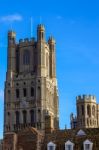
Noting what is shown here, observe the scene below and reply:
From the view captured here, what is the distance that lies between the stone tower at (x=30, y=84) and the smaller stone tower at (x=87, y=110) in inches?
259

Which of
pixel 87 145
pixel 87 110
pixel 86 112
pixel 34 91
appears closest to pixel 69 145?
pixel 87 145

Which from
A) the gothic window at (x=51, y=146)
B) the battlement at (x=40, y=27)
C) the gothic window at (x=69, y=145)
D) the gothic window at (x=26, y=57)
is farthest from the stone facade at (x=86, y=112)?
the gothic window at (x=69, y=145)

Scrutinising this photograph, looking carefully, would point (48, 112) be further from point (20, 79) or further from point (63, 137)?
point (63, 137)

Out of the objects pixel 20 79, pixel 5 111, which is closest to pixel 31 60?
pixel 20 79

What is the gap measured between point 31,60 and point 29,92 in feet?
30.6

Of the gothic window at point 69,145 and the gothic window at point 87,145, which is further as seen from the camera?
the gothic window at point 69,145

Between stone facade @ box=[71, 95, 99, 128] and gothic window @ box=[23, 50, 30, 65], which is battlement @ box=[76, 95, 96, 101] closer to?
stone facade @ box=[71, 95, 99, 128]

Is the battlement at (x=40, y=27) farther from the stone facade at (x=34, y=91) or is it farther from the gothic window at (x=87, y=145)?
the gothic window at (x=87, y=145)

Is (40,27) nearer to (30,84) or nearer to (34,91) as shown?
(30,84)

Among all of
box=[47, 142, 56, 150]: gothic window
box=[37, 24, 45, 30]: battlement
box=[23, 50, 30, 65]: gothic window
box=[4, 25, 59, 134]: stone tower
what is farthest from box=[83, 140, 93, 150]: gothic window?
box=[37, 24, 45, 30]: battlement

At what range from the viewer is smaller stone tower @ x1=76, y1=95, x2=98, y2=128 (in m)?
155

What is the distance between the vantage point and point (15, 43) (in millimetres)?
157125

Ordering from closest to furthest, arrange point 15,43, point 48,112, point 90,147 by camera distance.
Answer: point 90,147, point 48,112, point 15,43

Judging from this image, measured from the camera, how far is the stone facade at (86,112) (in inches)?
6083
